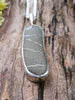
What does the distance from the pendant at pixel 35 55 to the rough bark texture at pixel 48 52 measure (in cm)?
6

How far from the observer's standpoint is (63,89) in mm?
837

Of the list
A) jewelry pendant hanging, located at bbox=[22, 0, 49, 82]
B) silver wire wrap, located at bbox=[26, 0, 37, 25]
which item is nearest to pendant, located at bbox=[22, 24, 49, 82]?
jewelry pendant hanging, located at bbox=[22, 0, 49, 82]

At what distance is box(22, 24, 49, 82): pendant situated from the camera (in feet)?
2.66

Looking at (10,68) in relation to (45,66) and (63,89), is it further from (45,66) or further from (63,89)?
(63,89)

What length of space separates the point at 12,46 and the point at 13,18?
1.11 ft

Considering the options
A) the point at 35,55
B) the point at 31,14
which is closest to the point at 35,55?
the point at 35,55

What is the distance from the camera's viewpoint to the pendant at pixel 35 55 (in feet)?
2.66

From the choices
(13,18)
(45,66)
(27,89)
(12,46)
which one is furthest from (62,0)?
(27,89)

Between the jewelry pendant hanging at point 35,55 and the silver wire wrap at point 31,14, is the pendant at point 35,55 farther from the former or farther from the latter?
the silver wire wrap at point 31,14

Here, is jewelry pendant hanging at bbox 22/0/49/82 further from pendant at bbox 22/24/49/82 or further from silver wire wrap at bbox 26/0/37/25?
silver wire wrap at bbox 26/0/37/25

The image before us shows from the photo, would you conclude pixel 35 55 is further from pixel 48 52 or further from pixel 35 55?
pixel 48 52

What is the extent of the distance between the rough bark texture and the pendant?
2.2 inches

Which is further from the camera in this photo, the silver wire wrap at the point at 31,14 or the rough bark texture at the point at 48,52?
the silver wire wrap at the point at 31,14

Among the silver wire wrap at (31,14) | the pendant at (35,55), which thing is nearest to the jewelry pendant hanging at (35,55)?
the pendant at (35,55)
